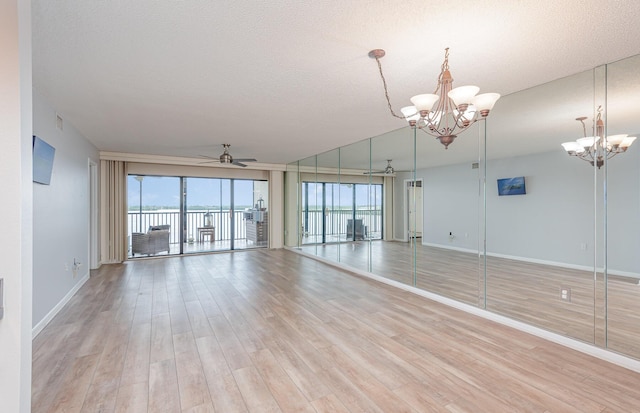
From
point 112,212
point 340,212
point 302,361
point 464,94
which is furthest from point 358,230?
point 112,212

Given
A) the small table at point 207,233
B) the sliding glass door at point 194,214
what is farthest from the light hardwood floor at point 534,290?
the small table at point 207,233

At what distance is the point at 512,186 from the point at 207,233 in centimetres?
696

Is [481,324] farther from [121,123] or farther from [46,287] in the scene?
[121,123]

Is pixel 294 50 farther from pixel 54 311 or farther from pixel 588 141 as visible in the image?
pixel 54 311

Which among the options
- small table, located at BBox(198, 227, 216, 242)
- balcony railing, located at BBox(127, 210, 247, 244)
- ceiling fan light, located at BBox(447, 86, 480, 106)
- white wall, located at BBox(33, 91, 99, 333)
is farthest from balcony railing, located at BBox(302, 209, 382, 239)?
white wall, located at BBox(33, 91, 99, 333)

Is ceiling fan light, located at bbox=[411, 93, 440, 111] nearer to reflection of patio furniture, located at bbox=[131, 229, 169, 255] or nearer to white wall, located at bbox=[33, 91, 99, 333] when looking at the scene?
white wall, located at bbox=[33, 91, 99, 333]

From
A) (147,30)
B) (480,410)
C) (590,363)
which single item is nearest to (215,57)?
(147,30)

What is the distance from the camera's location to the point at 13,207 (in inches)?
46.3

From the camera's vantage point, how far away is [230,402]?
1.90 meters

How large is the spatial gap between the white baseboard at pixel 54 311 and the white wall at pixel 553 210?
4.86m

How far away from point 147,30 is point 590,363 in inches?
163

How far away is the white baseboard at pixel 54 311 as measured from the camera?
288 centimetres

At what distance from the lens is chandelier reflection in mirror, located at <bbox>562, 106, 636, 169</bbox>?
2.49m

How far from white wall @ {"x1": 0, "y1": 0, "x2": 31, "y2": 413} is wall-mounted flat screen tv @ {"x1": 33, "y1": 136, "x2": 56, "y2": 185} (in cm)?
224
